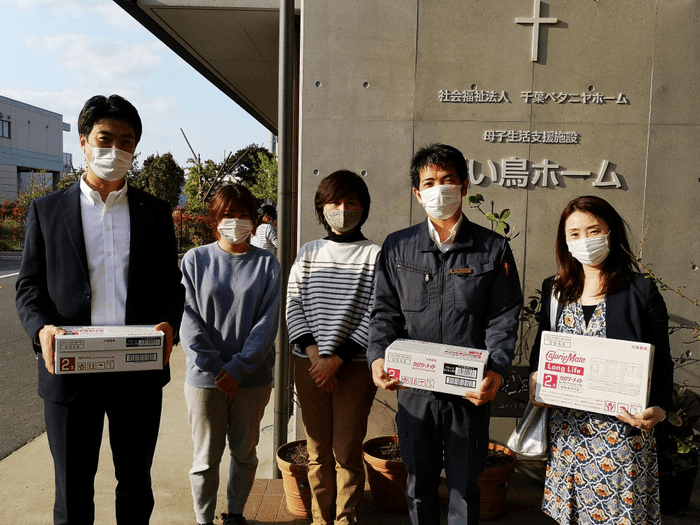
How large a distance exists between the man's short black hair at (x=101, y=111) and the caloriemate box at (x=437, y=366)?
151 cm

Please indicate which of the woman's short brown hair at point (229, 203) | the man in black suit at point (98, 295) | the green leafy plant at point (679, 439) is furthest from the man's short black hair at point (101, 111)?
the green leafy plant at point (679, 439)

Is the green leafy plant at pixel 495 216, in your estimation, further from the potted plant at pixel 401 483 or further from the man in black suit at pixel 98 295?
the man in black suit at pixel 98 295

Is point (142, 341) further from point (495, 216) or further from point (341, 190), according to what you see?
point (495, 216)

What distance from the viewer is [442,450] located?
8.55 feet

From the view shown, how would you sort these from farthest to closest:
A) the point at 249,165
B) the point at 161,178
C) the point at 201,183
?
the point at 249,165 → the point at 161,178 → the point at 201,183

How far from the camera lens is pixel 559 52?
4.13m

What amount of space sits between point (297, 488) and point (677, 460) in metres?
2.32

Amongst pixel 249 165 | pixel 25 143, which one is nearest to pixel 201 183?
pixel 249 165

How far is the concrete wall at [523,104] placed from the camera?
13.5 feet

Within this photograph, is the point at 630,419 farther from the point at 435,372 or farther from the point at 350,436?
the point at 350,436

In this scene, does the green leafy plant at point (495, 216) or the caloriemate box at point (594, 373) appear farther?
the green leafy plant at point (495, 216)

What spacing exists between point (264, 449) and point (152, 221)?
2.74 m

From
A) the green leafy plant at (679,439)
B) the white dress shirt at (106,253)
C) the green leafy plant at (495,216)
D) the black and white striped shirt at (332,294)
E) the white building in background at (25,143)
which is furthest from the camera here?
the white building in background at (25,143)

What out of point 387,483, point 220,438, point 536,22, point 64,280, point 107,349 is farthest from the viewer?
point 536,22
